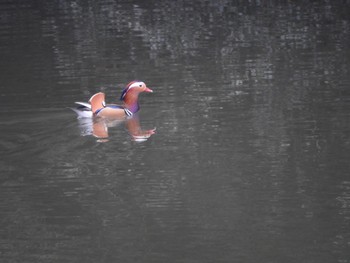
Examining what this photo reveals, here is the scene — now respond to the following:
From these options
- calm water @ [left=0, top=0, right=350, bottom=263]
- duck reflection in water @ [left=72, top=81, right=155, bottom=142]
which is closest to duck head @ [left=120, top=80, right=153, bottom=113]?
duck reflection in water @ [left=72, top=81, right=155, bottom=142]

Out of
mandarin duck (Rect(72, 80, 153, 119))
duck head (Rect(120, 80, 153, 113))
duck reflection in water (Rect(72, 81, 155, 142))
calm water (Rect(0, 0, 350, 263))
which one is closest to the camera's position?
calm water (Rect(0, 0, 350, 263))

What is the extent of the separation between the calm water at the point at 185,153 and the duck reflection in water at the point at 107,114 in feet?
0.40

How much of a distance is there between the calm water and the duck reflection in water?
12 centimetres

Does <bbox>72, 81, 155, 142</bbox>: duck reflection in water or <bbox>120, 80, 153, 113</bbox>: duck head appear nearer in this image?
<bbox>72, 81, 155, 142</bbox>: duck reflection in water

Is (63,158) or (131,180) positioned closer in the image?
(131,180)

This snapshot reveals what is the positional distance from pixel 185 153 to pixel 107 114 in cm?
256

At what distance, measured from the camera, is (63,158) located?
37.2 ft

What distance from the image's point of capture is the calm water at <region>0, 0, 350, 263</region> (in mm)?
8547

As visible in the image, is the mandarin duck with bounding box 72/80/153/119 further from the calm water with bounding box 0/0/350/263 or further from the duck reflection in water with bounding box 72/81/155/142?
the calm water with bounding box 0/0/350/263

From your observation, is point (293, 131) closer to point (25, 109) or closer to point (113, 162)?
point (113, 162)

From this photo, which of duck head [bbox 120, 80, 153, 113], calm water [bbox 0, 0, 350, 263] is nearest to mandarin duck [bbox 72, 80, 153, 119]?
duck head [bbox 120, 80, 153, 113]

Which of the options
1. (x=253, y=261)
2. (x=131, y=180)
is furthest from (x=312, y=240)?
(x=131, y=180)

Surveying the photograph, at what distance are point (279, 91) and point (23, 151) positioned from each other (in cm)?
449

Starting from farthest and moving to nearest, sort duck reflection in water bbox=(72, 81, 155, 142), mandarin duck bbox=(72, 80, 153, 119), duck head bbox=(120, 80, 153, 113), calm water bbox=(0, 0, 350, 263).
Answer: duck head bbox=(120, 80, 153, 113), mandarin duck bbox=(72, 80, 153, 119), duck reflection in water bbox=(72, 81, 155, 142), calm water bbox=(0, 0, 350, 263)
